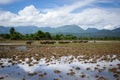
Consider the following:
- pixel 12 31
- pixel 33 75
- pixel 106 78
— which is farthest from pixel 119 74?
pixel 12 31

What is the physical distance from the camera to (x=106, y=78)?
50.6 ft

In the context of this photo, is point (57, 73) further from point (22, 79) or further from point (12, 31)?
point (12, 31)

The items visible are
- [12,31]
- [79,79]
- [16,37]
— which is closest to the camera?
[79,79]

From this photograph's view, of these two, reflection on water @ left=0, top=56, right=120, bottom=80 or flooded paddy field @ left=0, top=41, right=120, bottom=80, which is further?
flooded paddy field @ left=0, top=41, right=120, bottom=80

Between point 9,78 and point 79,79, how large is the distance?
230 inches

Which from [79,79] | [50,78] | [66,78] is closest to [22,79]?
[50,78]

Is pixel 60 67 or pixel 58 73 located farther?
pixel 60 67

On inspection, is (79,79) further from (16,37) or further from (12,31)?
(12,31)

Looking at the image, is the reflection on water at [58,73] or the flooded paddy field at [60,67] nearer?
the reflection on water at [58,73]

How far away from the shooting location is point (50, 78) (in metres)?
15.5

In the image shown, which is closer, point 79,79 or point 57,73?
point 79,79

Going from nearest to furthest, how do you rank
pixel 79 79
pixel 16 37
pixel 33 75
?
1. pixel 79 79
2. pixel 33 75
3. pixel 16 37

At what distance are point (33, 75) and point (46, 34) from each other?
104 m

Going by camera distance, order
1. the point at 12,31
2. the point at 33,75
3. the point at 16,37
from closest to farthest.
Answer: the point at 33,75
the point at 16,37
the point at 12,31
